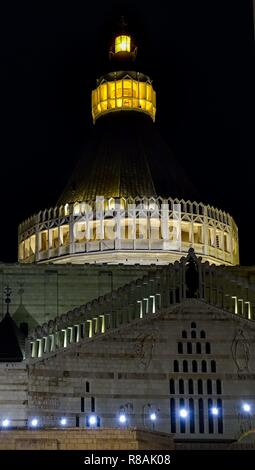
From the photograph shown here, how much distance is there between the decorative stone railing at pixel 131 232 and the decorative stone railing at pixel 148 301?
10594 millimetres

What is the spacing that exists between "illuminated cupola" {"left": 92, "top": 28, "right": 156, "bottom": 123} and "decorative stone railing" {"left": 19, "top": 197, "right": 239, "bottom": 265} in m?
8.18

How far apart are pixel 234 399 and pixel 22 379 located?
8.97 m

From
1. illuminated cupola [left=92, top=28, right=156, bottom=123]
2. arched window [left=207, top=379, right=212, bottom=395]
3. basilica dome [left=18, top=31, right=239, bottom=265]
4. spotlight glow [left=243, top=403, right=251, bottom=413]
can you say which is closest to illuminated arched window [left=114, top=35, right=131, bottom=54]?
illuminated cupola [left=92, top=28, right=156, bottom=123]

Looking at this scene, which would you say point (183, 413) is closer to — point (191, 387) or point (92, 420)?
point (191, 387)

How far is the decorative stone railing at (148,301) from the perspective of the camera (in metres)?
52.2

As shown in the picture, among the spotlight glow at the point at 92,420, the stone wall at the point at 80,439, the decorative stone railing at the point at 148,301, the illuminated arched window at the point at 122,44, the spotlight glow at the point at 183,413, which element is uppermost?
the illuminated arched window at the point at 122,44

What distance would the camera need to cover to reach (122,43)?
75.9 metres

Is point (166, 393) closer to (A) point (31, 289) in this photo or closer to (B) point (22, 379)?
(B) point (22, 379)

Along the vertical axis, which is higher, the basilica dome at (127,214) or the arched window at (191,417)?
the basilica dome at (127,214)

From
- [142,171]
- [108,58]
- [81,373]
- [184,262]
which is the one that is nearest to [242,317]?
[184,262]

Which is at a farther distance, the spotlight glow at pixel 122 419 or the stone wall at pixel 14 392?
the spotlight glow at pixel 122 419

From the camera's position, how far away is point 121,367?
52.3 metres

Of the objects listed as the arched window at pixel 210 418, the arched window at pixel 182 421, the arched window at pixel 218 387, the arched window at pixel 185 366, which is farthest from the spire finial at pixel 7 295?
the arched window at pixel 210 418

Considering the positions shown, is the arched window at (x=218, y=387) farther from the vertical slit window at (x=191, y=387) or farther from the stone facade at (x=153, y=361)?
the vertical slit window at (x=191, y=387)
